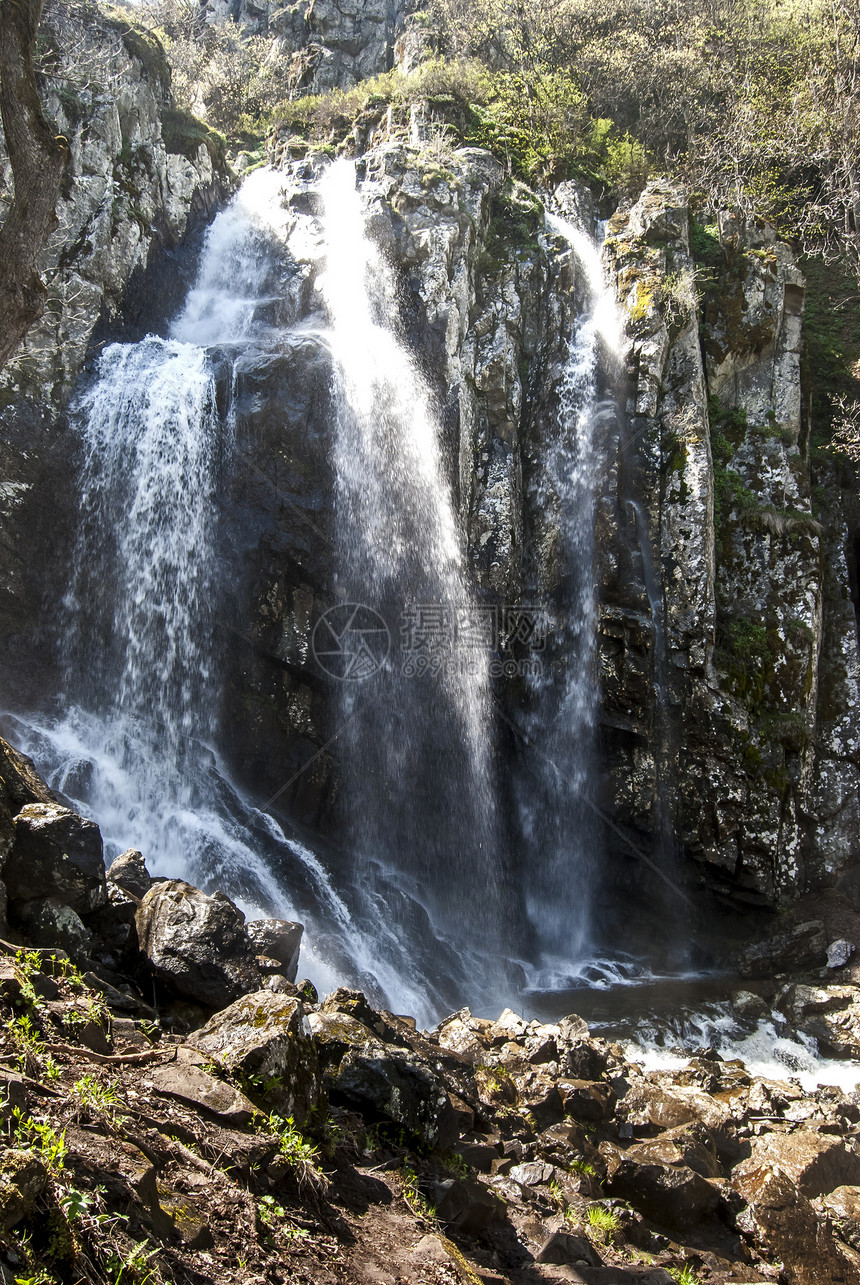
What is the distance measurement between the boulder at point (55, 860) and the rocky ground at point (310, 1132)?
16mm

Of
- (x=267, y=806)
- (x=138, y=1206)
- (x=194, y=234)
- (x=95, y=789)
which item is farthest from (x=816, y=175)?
(x=138, y=1206)

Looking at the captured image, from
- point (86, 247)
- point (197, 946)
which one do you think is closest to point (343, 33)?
point (86, 247)

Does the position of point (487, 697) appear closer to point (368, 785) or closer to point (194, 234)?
point (368, 785)

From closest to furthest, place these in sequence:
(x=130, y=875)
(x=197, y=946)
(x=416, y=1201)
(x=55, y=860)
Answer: (x=416, y=1201) → (x=55, y=860) → (x=197, y=946) → (x=130, y=875)

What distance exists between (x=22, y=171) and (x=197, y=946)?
19.6 feet

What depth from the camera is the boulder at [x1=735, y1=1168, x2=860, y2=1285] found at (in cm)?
562

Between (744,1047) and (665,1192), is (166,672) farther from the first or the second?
(744,1047)

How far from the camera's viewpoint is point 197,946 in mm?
6055

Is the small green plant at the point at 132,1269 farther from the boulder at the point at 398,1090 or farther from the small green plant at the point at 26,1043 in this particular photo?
the boulder at the point at 398,1090

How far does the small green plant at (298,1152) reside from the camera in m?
3.80

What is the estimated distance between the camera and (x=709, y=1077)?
8.73 metres

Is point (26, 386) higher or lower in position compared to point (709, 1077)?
higher

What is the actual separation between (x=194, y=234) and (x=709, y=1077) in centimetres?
1983

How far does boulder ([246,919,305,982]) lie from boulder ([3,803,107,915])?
178cm
